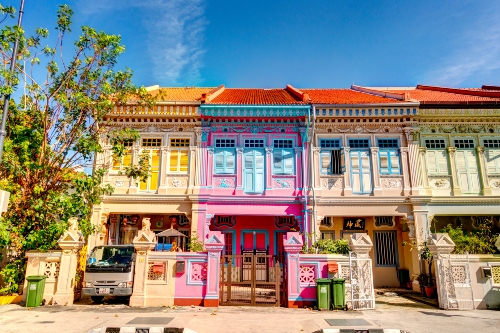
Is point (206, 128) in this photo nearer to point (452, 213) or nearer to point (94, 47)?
point (94, 47)

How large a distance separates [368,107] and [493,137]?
567 centimetres

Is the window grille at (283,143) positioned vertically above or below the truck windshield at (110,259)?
above

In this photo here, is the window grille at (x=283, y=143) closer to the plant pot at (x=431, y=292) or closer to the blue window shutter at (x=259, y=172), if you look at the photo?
the blue window shutter at (x=259, y=172)

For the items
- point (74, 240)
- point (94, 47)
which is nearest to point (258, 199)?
point (74, 240)

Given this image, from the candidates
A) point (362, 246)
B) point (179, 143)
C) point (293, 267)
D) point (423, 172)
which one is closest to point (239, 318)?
point (293, 267)

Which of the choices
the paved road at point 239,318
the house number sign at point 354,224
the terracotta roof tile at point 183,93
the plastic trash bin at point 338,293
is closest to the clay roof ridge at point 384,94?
the house number sign at point 354,224

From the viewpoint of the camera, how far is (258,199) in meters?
15.5

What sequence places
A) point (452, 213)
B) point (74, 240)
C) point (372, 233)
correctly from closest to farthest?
point (74, 240)
point (452, 213)
point (372, 233)

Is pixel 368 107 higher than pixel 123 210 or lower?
higher

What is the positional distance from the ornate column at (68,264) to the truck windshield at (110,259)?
0.51 m

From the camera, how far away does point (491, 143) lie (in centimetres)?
1596

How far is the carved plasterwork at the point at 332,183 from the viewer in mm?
15781

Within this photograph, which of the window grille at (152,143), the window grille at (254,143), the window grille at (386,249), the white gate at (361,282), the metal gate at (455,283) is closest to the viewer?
the white gate at (361,282)

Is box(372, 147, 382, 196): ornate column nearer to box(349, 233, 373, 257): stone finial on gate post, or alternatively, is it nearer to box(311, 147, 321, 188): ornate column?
box(311, 147, 321, 188): ornate column
